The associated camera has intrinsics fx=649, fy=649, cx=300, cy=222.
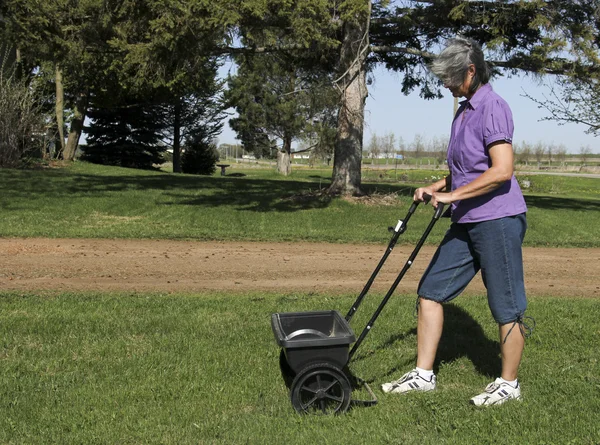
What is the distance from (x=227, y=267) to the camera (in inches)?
332

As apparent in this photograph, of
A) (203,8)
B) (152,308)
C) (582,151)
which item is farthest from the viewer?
(582,151)

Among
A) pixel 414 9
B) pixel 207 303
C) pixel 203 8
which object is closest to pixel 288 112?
pixel 414 9

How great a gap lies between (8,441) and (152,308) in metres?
2.69

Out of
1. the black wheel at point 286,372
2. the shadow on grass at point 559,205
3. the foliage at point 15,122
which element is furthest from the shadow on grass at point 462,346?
the foliage at point 15,122

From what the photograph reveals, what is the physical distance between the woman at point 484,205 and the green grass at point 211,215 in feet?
22.3

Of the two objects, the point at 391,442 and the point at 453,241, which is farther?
the point at 453,241

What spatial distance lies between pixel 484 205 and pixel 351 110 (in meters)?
11.3

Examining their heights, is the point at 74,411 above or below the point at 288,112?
below

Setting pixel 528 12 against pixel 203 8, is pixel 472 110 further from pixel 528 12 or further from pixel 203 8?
pixel 528 12

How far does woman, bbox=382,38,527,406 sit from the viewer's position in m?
3.84

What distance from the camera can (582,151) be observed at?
66.2 metres

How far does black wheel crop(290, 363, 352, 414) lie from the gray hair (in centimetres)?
188

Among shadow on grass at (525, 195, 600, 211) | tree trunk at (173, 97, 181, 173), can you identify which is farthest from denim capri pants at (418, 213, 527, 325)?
tree trunk at (173, 97, 181, 173)

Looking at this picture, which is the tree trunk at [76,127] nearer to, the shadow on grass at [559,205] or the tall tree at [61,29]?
the tall tree at [61,29]
